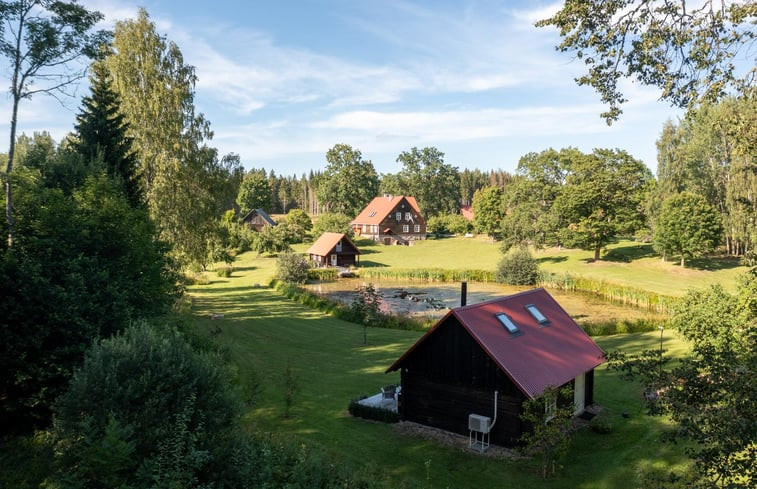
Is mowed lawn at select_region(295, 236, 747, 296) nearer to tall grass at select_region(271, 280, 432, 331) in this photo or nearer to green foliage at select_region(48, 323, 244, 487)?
tall grass at select_region(271, 280, 432, 331)

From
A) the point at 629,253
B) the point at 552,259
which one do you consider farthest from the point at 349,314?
the point at 629,253

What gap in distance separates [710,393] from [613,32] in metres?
6.30

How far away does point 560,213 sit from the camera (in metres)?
58.7

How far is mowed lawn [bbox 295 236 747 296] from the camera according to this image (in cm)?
4651

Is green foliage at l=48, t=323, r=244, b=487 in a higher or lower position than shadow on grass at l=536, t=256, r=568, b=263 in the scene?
lower

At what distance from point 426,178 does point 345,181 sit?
64.2 ft

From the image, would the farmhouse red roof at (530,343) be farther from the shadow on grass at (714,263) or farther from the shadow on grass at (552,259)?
the shadow on grass at (552,259)

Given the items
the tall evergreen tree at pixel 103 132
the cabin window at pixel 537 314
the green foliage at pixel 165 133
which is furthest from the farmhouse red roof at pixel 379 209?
the cabin window at pixel 537 314

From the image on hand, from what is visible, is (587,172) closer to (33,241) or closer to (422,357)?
(422,357)

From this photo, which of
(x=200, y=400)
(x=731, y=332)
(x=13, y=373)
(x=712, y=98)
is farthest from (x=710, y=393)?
(x=13, y=373)

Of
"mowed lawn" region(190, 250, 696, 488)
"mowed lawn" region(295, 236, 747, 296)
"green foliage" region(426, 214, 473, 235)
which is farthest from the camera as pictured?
"green foliage" region(426, 214, 473, 235)

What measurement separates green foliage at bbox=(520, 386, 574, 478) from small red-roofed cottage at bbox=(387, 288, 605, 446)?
378 millimetres

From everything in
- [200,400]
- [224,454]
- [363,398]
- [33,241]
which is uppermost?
[33,241]

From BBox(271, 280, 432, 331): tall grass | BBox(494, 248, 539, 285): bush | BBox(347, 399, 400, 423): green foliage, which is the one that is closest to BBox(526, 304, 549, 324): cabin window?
BBox(347, 399, 400, 423): green foliage
